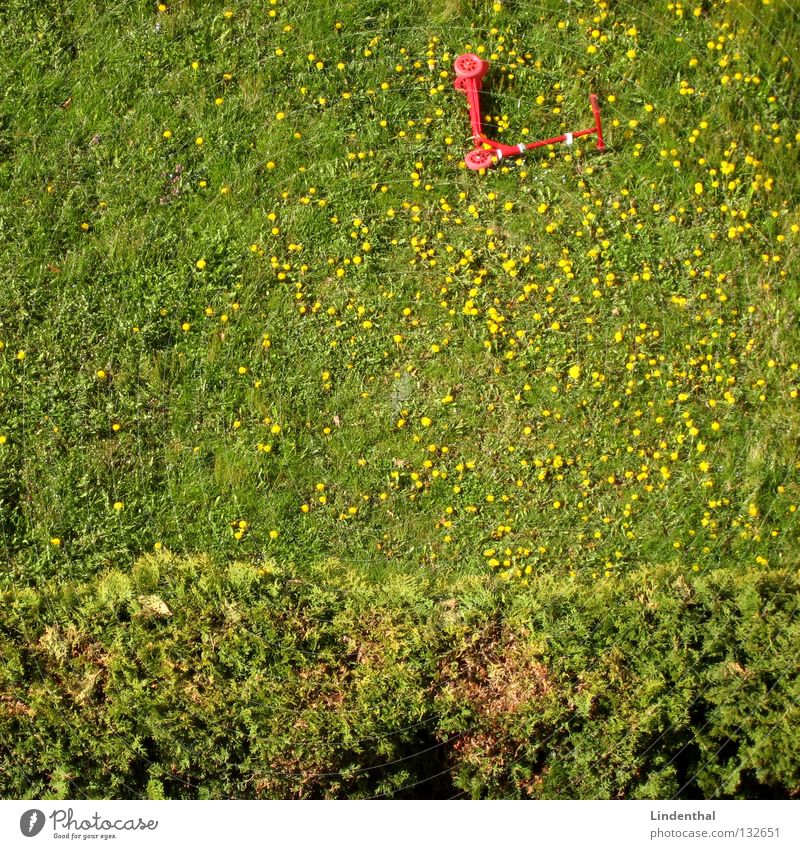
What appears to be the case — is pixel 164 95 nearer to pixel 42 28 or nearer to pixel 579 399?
pixel 42 28

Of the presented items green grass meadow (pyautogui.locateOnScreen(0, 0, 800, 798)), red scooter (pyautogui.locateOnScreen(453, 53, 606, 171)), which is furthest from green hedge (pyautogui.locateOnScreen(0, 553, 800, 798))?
red scooter (pyautogui.locateOnScreen(453, 53, 606, 171))

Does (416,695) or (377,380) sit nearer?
(416,695)

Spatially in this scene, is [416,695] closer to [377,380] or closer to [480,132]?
[377,380]

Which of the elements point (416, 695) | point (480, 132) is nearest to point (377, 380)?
point (480, 132)

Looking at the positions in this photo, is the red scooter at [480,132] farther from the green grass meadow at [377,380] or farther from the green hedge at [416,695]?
the green hedge at [416,695]

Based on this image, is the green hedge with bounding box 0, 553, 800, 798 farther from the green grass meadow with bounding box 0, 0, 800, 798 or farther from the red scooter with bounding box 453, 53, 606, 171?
the red scooter with bounding box 453, 53, 606, 171
